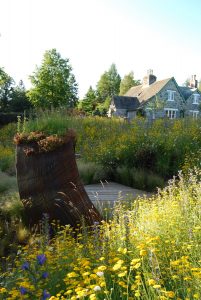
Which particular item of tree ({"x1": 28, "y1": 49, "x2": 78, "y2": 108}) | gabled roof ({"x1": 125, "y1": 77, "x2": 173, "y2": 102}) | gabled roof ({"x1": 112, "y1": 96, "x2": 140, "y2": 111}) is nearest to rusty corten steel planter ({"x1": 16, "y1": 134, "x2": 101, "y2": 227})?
tree ({"x1": 28, "y1": 49, "x2": 78, "y2": 108})

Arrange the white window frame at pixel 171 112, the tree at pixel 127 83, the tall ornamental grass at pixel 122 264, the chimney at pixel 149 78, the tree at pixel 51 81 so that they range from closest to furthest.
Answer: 1. the tall ornamental grass at pixel 122 264
2. the tree at pixel 51 81
3. the white window frame at pixel 171 112
4. the chimney at pixel 149 78
5. the tree at pixel 127 83

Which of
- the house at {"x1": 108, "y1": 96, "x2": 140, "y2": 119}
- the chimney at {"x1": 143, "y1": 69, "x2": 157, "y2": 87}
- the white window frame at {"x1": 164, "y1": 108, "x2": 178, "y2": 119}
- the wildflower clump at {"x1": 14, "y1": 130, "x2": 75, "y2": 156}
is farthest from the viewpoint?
the chimney at {"x1": 143, "y1": 69, "x2": 157, "y2": 87}

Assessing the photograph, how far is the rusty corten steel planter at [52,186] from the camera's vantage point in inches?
165

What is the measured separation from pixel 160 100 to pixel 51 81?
459 inches

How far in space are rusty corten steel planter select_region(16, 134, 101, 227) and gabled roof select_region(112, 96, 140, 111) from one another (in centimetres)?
3565

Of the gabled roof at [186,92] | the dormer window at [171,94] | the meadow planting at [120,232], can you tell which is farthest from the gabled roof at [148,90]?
the meadow planting at [120,232]

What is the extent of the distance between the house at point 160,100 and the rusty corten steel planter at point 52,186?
102 feet

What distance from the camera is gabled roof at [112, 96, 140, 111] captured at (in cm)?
3975

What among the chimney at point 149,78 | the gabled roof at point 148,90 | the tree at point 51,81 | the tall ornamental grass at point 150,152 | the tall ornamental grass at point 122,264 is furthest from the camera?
the chimney at point 149,78

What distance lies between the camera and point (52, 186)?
13.8 feet

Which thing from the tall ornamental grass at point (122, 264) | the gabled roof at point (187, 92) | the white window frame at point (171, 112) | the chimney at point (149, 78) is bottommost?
the tall ornamental grass at point (122, 264)

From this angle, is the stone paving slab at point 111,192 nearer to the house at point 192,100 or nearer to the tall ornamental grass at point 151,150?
the tall ornamental grass at point 151,150

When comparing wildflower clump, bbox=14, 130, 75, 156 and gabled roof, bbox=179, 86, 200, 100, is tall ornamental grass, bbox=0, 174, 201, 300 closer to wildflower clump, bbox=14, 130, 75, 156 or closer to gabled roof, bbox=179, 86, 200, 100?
wildflower clump, bbox=14, 130, 75, 156

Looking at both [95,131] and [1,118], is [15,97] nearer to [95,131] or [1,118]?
[1,118]
